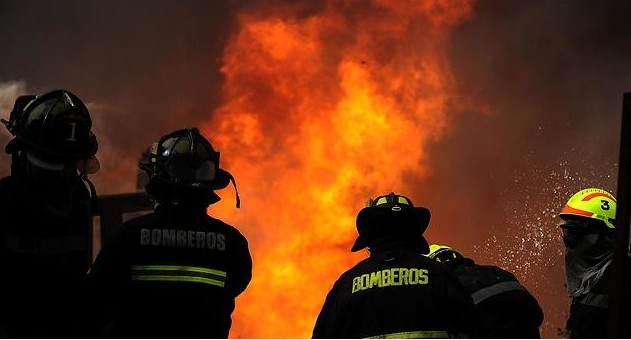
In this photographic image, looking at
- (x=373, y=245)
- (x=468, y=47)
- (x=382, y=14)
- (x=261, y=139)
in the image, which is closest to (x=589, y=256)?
(x=373, y=245)

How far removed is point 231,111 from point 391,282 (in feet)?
50.9

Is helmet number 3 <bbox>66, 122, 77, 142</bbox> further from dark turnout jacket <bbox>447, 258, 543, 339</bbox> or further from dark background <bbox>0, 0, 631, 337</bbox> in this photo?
dark background <bbox>0, 0, 631, 337</bbox>

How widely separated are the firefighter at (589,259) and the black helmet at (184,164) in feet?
9.67

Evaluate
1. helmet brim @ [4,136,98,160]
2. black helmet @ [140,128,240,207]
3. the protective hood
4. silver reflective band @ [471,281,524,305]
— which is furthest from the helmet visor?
the protective hood

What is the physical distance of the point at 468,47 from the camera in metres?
23.3

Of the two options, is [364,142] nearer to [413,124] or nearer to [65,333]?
[413,124]

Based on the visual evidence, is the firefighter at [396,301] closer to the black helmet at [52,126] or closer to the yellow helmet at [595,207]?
the black helmet at [52,126]

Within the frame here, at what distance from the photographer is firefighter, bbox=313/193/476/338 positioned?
460cm

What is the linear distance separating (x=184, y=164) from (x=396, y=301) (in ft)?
5.02

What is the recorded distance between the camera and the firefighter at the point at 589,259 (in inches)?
235

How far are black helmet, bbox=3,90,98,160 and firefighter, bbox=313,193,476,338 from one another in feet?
5.66

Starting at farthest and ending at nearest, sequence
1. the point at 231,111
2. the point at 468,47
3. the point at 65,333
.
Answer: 1. the point at 468,47
2. the point at 231,111
3. the point at 65,333

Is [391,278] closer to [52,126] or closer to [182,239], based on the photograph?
[182,239]

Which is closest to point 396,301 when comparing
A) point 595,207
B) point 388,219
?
point 388,219
